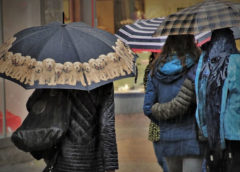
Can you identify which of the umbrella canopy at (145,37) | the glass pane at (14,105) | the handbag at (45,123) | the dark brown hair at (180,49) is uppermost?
the umbrella canopy at (145,37)

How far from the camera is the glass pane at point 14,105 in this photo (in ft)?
28.9

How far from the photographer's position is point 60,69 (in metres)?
4.01

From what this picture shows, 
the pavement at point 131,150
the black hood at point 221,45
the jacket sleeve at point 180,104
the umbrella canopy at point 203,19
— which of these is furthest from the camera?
the pavement at point 131,150

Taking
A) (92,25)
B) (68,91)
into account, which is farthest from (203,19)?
(92,25)

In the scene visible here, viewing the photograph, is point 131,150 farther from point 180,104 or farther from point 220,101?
point 220,101

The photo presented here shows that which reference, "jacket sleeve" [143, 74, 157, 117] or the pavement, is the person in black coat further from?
the pavement

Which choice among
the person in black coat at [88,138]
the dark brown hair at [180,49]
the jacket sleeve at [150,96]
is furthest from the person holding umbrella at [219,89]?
the person in black coat at [88,138]

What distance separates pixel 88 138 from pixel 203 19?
175cm

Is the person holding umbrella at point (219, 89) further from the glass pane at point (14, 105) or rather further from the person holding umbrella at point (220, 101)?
the glass pane at point (14, 105)

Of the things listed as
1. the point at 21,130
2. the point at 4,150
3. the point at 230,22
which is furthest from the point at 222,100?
the point at 4,150

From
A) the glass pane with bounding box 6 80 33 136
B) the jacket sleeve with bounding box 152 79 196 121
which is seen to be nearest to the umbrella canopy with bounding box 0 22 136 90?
the jacket sleeve with bounding box 152 79 196 121

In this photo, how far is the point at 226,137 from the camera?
4.45 m

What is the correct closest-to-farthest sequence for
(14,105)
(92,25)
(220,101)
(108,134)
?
(108,134)
(220,101)
(14,105)
(92,25)

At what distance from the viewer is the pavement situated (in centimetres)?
832
